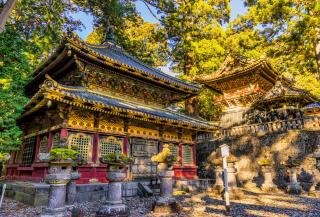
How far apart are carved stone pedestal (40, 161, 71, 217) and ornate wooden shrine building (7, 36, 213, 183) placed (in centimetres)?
416

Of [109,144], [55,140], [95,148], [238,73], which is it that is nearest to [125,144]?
[109,144]

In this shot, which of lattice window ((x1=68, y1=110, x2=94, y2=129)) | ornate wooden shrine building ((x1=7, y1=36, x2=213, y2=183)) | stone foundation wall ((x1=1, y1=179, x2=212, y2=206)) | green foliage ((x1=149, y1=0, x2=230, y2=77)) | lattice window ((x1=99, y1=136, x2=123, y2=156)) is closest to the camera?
stone foundation wall ((x1=1, y1=179, x2=212, y2=206))

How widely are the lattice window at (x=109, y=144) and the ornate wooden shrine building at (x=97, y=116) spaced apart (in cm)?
5

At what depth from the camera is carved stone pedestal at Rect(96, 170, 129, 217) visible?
21.6ft

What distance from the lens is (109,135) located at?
12.4m

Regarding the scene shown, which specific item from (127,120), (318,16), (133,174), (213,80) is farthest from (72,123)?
(318,16)

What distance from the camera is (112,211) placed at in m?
6.60

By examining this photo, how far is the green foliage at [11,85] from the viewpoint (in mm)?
9785

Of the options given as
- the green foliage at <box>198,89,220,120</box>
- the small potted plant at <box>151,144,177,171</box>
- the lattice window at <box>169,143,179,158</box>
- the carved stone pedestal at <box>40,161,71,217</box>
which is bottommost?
the carved stone pedestal at <box>40,161,71,217</box>

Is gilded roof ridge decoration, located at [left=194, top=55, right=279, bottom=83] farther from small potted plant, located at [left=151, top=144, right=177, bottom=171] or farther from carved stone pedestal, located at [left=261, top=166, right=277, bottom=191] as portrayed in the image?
small potted plant, located at [left=151, top=144, right=177, bottom=171]

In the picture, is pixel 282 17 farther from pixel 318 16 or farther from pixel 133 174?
pixel 133 174

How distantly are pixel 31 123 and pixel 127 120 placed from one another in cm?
647

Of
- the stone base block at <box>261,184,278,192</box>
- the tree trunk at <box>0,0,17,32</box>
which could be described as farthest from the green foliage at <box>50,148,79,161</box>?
the stone base block at <box>261,184,278,192</box>

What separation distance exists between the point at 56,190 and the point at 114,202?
1715 millimetres
